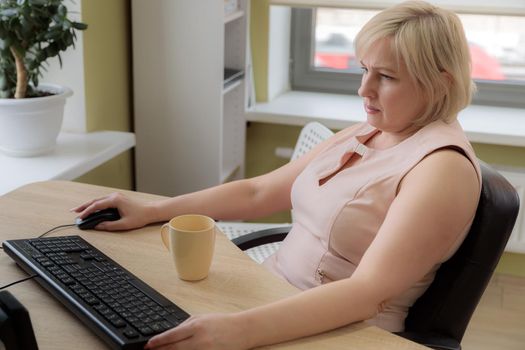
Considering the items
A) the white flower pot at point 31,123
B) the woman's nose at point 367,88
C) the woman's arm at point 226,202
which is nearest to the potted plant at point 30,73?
the white flower pot at point 31,123

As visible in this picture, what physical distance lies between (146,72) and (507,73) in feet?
4.86

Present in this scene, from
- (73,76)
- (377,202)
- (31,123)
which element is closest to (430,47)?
(377,202)

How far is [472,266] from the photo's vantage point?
137 centimetres

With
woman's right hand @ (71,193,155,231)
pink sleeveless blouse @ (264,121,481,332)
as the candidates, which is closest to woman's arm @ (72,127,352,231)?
woman's right hand @ (71,193,155,231)

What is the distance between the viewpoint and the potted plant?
212 cm

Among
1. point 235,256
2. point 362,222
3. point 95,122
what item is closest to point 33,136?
point 95,122

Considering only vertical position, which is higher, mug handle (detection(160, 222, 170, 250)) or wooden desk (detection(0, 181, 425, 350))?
mug handle (detection(160, 222, 170, 250))

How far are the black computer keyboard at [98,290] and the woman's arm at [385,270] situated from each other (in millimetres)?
56

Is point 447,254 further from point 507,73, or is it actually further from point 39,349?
point 507,73

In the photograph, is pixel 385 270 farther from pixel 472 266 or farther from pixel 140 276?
pixel 140 276

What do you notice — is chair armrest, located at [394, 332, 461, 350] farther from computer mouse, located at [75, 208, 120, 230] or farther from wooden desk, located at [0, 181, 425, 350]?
computer mouse, located at [75, 208, 120, 230]

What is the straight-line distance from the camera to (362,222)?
1.43 meters

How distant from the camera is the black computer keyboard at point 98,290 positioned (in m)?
1.11

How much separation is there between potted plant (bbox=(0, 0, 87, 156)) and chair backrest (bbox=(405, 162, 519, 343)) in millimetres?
1311
